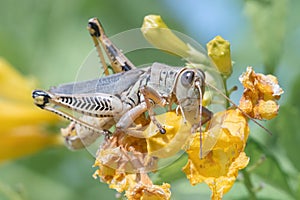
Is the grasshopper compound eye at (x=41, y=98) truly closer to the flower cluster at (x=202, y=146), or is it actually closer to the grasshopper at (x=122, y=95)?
the grasshopper at (x=122, y=95)

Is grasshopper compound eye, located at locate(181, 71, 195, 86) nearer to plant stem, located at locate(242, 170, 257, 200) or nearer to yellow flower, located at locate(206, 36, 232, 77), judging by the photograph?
yellow flower, located at locate(206, 36, 232, 77)

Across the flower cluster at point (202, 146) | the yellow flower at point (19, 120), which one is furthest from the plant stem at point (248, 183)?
the yellow flower at point (19, 120)

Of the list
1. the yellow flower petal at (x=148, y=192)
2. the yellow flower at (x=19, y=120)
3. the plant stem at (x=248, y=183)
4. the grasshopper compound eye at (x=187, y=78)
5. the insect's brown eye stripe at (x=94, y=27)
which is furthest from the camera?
the yellow flower at (x=19, y=120)

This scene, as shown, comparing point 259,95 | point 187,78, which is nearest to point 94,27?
point 187,78

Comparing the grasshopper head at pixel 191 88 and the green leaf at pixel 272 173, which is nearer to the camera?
the grasshopper head at pixel 191 88

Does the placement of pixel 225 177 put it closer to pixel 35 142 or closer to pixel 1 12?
pixel 35 142

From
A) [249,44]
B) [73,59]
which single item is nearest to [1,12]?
[73,59]
